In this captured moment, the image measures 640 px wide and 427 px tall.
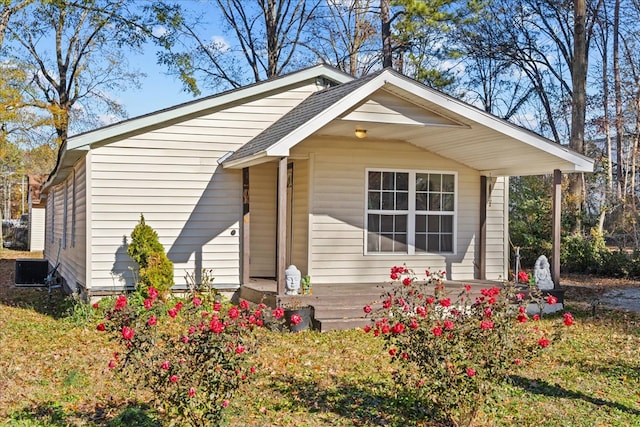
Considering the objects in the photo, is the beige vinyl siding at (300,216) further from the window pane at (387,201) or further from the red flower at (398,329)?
the red flower at (398,329)

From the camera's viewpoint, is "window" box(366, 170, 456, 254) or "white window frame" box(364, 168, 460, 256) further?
"window" box(366, 170, 456, 254)

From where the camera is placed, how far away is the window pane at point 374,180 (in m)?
11.2

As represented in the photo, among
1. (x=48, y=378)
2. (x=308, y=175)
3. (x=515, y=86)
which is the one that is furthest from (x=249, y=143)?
(x=515, y=86)

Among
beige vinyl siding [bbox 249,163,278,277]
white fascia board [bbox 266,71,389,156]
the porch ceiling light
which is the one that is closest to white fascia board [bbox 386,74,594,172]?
white fascia board [bbox 266,71,389,156]

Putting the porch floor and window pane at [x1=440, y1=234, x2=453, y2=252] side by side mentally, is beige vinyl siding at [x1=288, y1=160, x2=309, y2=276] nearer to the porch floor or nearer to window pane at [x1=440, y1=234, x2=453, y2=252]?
the porch floor

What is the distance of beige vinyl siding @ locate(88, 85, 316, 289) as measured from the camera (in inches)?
396

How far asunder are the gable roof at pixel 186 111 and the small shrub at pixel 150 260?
1.45m

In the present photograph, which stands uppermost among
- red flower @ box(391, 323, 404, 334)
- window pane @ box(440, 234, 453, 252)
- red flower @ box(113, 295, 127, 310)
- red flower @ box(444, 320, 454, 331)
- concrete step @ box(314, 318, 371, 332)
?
window pane @ box(440, 234, 453, 252)

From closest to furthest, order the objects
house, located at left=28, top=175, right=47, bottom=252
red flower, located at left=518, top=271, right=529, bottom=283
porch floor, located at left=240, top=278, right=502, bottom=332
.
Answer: red flower, located at left=518, top=271, right=529, bottom=283
porch floor, located at left=240, top=278, right=502, bottom=332
house, located at left=28, top=175, right=47, bottom=252

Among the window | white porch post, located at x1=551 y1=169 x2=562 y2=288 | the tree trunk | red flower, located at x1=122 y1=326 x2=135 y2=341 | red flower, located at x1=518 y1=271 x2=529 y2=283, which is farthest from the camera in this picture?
the tree trunk

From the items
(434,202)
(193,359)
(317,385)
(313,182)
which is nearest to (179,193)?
(313,182)

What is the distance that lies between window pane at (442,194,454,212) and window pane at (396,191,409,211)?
0.81 metres

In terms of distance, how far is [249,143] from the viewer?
10.6m

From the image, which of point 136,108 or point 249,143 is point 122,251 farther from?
point 136,108
